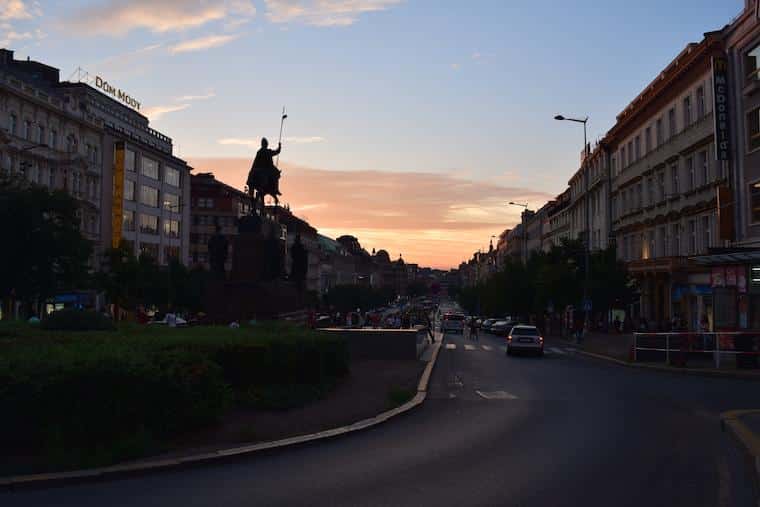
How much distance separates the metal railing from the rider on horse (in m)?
14.6

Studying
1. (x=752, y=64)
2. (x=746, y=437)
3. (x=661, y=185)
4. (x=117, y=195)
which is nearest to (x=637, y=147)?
(x=661, y=185)

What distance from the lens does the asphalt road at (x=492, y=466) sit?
303 inches

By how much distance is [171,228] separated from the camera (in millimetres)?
82250

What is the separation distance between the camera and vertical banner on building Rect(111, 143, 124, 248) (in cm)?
6838

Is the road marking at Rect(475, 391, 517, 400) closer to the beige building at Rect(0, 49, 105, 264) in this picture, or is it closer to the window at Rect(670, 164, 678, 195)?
the window at Rect(670, 164, 678, 195)

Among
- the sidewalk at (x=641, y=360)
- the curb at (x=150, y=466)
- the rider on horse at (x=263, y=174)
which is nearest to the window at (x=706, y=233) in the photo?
the sidewalk at (x=641, y=360)

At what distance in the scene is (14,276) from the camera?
38.8m

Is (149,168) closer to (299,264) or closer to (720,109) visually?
(299,264)

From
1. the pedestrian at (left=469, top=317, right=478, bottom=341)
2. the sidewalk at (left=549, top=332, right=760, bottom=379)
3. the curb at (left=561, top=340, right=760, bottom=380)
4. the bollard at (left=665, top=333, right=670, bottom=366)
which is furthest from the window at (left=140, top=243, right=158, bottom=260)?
the bollard at (left=665, top=333, right=670, bottom=366)

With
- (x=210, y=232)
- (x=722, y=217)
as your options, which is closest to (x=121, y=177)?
(x=210, y=232)

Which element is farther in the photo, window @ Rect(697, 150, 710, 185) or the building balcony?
window @ Rect(697, 150, 710, 185)

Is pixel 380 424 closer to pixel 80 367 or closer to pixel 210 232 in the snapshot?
pixel 80 367

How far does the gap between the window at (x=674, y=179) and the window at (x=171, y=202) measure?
52.0 metres

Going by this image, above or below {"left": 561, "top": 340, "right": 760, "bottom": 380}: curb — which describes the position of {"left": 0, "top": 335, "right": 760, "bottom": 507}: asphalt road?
below
